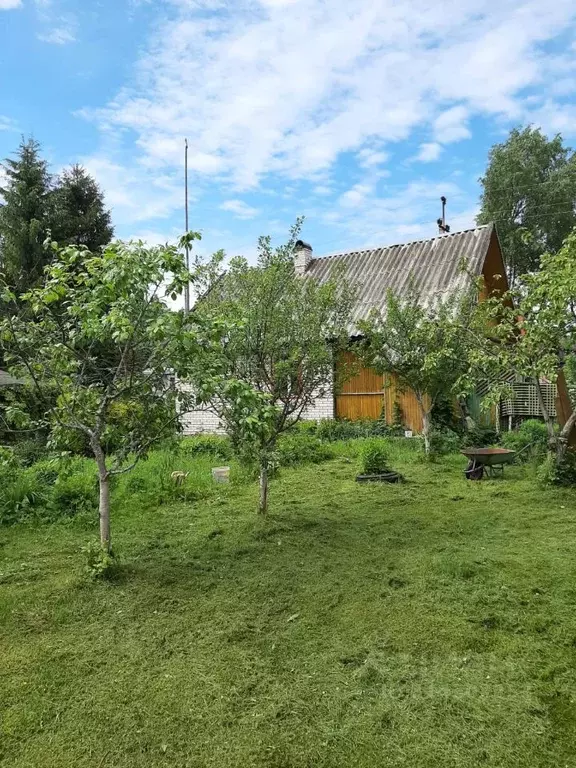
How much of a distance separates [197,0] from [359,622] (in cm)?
685

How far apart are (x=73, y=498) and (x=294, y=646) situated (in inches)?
154

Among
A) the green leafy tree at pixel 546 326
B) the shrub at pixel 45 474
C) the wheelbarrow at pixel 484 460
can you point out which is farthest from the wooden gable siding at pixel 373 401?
the shrub at pixel 45 474

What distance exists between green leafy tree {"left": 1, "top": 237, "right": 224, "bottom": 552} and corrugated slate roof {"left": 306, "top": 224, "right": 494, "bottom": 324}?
920 centimetres

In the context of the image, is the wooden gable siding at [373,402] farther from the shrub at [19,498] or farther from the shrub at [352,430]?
the shrub at [19,498]

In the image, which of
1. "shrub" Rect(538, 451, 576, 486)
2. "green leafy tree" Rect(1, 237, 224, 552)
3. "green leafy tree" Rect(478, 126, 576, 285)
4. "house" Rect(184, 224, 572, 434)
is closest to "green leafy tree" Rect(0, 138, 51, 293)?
"house" Rect(184, 224, 572, 434)

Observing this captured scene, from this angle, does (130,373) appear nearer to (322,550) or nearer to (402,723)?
(322,550)

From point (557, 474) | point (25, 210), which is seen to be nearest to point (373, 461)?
point (557, 474)

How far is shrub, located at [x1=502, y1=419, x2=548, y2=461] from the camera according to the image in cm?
870

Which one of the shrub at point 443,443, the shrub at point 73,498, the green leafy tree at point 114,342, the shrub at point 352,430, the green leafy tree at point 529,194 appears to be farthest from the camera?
the green leafy tree at point 529,194

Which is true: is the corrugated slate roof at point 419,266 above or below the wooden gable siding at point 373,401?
above

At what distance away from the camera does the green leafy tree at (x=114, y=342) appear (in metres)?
3.53

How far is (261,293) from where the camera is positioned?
502 cm

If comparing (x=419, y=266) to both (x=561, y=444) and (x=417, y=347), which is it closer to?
(x=417, y=347)

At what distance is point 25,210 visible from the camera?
1509 centimetres
